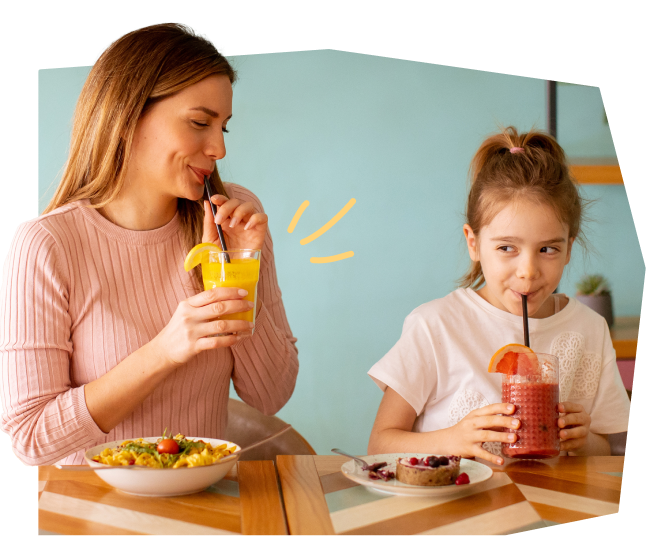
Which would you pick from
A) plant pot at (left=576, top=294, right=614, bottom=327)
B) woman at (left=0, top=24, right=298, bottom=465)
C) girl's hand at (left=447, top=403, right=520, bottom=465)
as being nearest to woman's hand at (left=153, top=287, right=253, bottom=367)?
woman at (left=0, top=24, right=298, bottom=465)

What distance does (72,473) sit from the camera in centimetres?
147

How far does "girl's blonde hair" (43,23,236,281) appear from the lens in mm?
1735

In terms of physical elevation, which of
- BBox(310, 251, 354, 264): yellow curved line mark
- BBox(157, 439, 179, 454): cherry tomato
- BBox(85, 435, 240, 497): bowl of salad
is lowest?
BBox(85, 435, 240, 497): bowl of salad

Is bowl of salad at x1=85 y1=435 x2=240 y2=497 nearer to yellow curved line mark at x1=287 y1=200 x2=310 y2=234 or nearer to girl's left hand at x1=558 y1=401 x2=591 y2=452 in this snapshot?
girl's left hand at x1=558 y1=401 x2=591 y2=452

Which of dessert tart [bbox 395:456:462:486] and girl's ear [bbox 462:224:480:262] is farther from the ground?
girl's ear [bbox 462:224:480:262]

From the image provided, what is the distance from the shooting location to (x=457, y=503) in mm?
1325

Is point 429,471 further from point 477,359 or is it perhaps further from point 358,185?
point 358,185

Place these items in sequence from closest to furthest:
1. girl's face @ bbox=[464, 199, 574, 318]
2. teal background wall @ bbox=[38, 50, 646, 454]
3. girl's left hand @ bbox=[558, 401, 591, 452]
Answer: girl's left hand @ bbox=[558, 401, 591, 452]
girl's face @ bbox=[464, 199, 574, 318]
teal background wall @ bbox=[38, 50, 646, 454]

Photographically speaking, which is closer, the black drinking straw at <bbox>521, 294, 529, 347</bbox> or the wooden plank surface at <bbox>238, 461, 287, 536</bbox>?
the wooden plank surface at <bbox>238, 461, 287, 536</bbox>

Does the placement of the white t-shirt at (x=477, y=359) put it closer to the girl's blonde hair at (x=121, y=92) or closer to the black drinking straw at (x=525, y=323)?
the black drinking straw at (x=525, y=323)

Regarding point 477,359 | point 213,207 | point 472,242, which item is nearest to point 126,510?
point 213,207

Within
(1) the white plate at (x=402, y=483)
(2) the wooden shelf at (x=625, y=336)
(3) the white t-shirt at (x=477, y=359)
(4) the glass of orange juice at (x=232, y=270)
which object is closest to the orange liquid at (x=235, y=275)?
(4) the glass of orange juice at (x=232, y=270)

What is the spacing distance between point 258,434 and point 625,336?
1351mm

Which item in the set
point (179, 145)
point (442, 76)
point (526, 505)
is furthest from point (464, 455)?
point (442, 76)
